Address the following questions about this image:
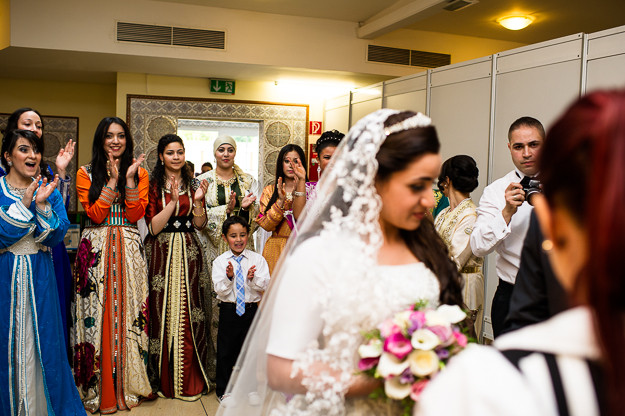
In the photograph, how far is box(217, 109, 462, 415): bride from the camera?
129cm

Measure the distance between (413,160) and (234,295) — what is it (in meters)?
2.37

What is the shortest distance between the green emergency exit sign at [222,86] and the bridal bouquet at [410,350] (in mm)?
6078

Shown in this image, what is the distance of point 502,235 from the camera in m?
2.51

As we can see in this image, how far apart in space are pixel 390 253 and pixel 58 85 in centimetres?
784

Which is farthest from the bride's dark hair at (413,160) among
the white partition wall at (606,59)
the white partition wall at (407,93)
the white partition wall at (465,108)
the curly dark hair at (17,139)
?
the white partition wall at (407,93)

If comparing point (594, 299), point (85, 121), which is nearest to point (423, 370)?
point (594, 299)

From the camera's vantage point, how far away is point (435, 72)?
5078mm

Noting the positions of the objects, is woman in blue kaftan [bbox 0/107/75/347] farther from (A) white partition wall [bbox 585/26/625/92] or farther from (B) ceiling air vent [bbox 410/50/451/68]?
(B) ceiling air vent [bbox 410/50/451/68]

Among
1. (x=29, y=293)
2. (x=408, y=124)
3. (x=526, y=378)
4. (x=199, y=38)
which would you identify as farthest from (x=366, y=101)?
(x=526, y=378)

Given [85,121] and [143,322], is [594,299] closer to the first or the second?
[143,322]

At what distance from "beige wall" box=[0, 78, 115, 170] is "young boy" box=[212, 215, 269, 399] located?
5.53 metres

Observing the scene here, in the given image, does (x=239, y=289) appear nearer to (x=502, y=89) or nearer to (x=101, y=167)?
(x=101, y=167)

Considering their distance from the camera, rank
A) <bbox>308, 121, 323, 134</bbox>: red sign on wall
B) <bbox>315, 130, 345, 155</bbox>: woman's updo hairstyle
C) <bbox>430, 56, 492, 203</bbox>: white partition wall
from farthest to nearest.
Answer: <bbox>308, 121, 323, 134</bbox>: red sign on wall < <bbox>430, 56, 492, 203</bbox>: white partition wall < <bbox>315, 130, 345, 155</bbox>: woman's updo hairstyle

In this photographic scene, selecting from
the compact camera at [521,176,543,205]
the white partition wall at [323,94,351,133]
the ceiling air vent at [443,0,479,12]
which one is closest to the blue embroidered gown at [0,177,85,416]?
the compact camera at [521,176,543,205]
